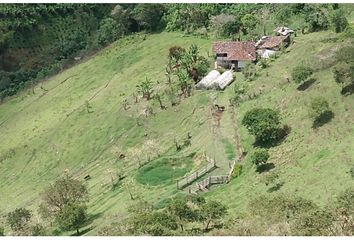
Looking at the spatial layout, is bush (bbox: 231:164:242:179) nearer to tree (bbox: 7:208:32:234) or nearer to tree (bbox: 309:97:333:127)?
tree (bbox: 309:97:333:127)

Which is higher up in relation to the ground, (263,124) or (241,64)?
(263,124)

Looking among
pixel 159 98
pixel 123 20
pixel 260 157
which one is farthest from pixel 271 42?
pixel 123 20

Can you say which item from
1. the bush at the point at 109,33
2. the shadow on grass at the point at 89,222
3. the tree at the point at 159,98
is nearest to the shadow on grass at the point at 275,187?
the shadow on grass at the point at 89,222

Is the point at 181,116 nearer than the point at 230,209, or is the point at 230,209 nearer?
the point at 230,209

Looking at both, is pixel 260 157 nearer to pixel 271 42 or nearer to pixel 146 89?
pixel 146 89

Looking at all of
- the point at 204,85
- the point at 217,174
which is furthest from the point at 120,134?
the point at 217,174

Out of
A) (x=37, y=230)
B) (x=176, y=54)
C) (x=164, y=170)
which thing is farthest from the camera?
(x=176, y=54)

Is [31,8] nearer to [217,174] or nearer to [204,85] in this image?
[204,85]
